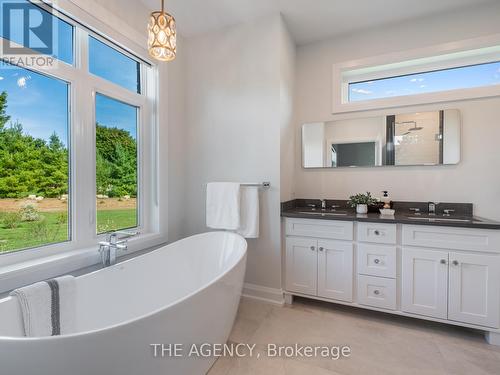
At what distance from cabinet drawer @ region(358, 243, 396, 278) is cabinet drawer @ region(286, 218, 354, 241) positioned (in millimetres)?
160

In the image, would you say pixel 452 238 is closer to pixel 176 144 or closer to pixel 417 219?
pixel 417 219

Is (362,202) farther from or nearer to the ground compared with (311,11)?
nearer to the ground

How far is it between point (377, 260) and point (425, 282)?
1.14 ft

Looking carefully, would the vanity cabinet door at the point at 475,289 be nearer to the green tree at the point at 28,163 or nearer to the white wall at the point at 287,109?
the white wall at the point at 287,109

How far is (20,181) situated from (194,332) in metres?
1.38

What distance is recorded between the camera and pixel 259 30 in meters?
2.30

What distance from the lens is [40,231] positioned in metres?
1.57

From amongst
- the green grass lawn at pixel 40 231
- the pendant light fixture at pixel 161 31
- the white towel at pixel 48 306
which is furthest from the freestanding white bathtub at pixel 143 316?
the pendant light fixture at pixel 161 31

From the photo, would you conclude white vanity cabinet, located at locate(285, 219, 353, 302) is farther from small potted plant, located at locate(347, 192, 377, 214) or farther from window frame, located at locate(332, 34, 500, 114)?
window frame, located at locate(332, 34, 500, 114)

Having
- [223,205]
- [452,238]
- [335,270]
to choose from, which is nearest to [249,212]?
[223,205]

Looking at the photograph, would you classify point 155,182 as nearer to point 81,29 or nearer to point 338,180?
point 81,29

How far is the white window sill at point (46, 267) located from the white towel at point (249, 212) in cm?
103

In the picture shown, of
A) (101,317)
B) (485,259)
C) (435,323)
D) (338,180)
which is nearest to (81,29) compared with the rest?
(101,317)

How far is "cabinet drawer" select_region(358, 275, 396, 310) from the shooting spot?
1917mm
